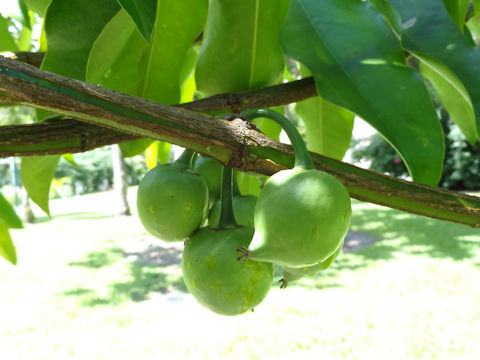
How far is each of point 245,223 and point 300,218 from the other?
265 mm

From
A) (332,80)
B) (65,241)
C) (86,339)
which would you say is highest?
(332,80)

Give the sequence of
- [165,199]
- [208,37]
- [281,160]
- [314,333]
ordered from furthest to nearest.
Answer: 1. [314,333]
2. [208,37]
3. [165,199]
4. [281,160]

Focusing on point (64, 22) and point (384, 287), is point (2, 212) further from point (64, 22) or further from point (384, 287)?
point (384, 287)

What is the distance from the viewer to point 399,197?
0.66 m

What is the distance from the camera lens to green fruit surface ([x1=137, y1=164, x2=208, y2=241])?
72 cm

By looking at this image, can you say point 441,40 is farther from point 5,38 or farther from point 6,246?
point 6,246

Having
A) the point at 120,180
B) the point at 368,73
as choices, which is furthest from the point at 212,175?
the point at 120,180

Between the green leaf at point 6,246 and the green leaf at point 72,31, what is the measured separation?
0.81 meters

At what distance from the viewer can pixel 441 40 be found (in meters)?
0.93

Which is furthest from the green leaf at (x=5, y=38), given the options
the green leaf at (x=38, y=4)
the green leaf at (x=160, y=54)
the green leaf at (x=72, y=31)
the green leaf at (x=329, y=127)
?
the green leaf at (x=329, y=127)

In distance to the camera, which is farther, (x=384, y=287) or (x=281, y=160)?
(x=384, y=287)

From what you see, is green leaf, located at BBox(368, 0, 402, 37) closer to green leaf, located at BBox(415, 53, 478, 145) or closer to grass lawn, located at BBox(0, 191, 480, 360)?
green leaf, located at BBox(415, 53, 478, 145)

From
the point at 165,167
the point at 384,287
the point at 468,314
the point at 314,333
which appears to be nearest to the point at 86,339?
the point at 314,333

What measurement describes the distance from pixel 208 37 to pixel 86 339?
13.2 ft
